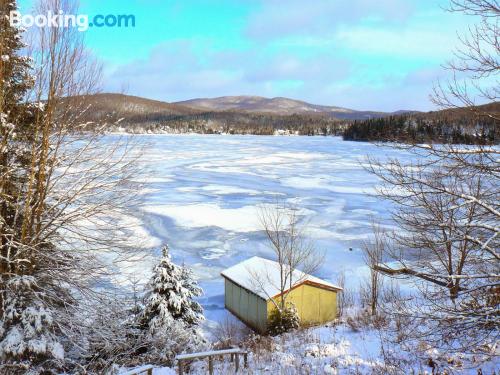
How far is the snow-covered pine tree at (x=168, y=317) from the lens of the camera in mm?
11234

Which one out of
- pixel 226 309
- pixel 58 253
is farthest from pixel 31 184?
pixel 226 309

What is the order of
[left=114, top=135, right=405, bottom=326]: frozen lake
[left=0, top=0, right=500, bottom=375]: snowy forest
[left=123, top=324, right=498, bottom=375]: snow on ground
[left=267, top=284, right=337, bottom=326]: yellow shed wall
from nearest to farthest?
[left=0, top=0, right=500, bottom=375]: snowy forest → [left=123, top=324, right=498, bottom=375]: snow on ground → [left=267, top=284, right=337, bottom=326]: yellow shed wall → [left=114, top=135, right=405, bottom=326]: frozen lake

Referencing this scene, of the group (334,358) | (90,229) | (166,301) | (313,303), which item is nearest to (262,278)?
A: (313,303)

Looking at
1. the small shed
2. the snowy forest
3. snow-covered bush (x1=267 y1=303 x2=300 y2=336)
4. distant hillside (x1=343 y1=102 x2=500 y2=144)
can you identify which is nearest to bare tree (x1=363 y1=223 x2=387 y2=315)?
the small shed

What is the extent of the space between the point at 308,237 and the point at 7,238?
64.9 feet

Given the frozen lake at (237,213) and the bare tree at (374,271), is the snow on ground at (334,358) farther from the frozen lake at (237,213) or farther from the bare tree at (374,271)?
the frozen lake at (237,213)

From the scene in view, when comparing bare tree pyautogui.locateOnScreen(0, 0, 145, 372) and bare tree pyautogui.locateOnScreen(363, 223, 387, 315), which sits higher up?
bare tree pyautogui.locateOnScreen(0, 0, 145, 372)

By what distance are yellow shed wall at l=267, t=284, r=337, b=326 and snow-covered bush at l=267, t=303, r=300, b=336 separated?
4.19 ft

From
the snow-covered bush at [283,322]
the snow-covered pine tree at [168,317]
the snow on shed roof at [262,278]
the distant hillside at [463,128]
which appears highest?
the distant hillside at [463,128]

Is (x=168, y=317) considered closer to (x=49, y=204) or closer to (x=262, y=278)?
(x=49, y=204)

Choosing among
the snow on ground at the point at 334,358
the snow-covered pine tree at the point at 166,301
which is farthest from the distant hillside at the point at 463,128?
the snow-covered pine tree at the point at 166,301

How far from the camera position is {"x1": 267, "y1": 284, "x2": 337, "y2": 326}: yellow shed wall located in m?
17.7

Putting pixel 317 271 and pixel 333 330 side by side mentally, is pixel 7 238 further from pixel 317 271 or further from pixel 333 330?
pixel 317 271

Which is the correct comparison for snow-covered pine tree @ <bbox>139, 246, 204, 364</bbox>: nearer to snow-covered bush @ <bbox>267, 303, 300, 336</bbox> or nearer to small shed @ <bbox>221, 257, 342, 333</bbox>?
snow-covered bush @ <bbox>267, 303, 300, 336</bbox>
